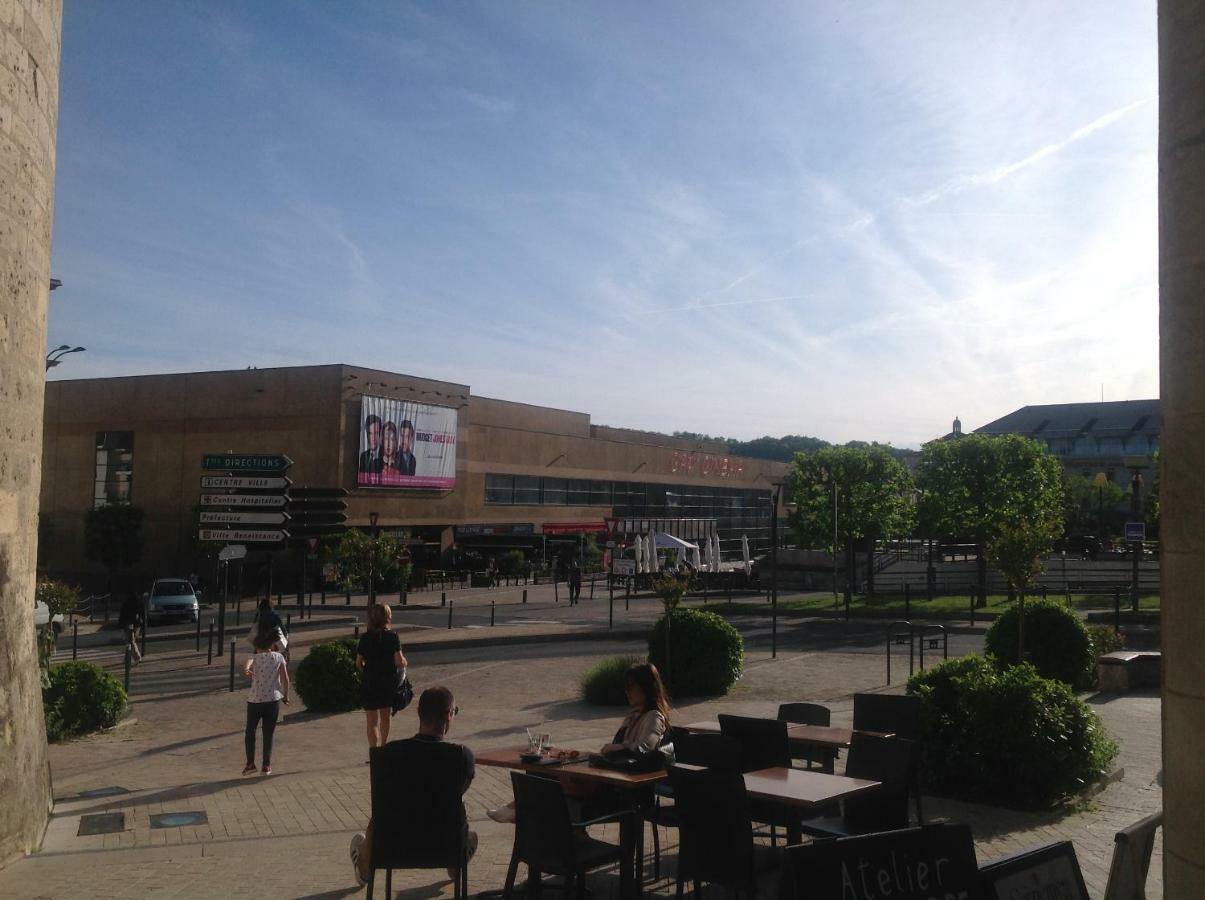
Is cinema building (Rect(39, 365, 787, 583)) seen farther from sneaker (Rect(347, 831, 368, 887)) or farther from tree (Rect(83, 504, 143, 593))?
sneaker (Rect(347, 831, 368, 887))

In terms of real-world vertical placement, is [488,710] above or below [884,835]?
below

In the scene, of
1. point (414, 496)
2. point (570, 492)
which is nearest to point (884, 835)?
point (414, 496)

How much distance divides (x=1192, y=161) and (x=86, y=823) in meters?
8.30

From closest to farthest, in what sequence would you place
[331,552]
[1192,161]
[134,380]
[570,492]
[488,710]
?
[1192,161], [488,710], [331,552], [134,380], [570,492]

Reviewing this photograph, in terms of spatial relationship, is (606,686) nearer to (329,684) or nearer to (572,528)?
(329,684)

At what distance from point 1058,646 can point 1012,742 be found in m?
8.25

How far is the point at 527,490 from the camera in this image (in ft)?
200

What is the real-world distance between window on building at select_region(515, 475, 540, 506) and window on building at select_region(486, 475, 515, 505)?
0.44 m

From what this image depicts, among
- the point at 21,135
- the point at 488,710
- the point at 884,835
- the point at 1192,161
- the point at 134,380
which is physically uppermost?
the point at 134,380

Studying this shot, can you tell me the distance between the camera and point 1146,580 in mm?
38656

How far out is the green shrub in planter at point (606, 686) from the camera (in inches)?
584

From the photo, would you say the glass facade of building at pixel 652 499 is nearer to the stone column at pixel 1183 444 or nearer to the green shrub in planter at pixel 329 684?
the green shrub in planter at pixel 329 684

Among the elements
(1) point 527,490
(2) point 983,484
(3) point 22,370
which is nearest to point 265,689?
(3) point 22,370

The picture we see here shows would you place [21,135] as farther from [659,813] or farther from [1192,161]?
[1192,161]
